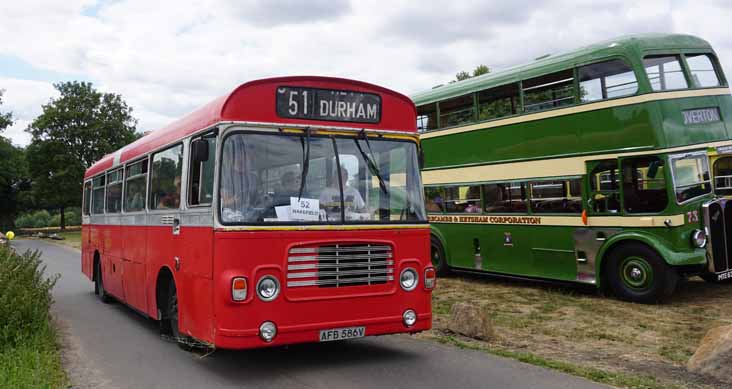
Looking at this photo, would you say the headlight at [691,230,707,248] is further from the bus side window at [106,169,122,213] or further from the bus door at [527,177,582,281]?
the bus side window at [106,169,122,213]

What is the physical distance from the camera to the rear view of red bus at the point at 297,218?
6418mm

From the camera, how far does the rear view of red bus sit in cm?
642

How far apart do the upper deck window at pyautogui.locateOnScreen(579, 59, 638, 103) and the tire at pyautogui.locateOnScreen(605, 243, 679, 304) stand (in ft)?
8.82

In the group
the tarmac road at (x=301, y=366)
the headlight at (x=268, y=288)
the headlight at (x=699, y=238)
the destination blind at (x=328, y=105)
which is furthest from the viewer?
the headlight at (x=699, y=238)

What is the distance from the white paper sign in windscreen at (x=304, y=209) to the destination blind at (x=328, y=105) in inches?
35.3

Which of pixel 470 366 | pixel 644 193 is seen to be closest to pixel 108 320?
pixel 470 366

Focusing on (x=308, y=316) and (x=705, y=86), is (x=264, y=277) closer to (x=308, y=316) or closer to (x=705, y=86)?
(x=308, y=316)

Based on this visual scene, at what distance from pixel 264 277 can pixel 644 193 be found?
7499 mm

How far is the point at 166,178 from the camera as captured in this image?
8.43 meters

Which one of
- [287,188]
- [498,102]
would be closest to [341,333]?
[287,188]

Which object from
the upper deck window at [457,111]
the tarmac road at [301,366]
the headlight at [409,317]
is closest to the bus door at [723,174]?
the upper deck window at [457,111]

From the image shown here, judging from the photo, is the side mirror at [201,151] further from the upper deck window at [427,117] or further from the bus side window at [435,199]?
the upper deck window at [427,117]

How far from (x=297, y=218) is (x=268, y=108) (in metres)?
1.16

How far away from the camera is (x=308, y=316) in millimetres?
6590
